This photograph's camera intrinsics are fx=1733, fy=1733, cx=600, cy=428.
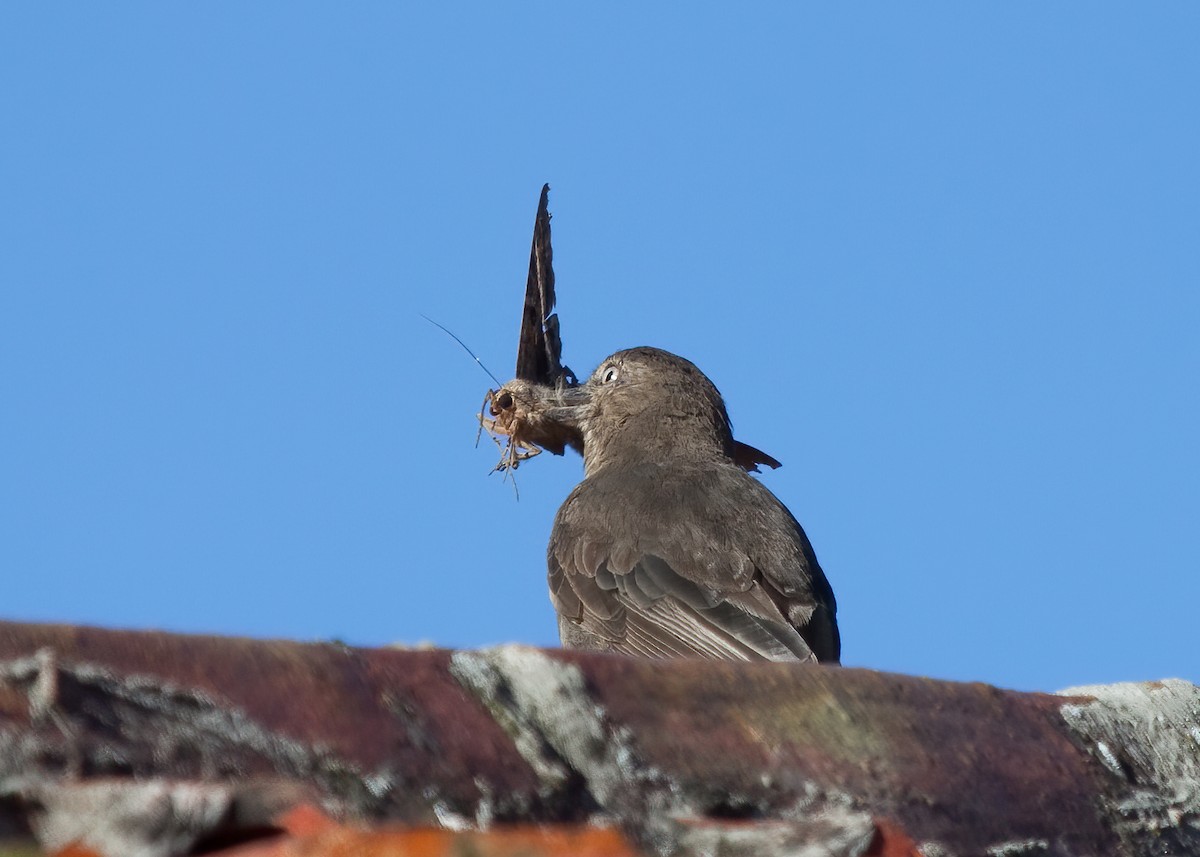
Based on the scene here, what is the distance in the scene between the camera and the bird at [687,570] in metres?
7.09

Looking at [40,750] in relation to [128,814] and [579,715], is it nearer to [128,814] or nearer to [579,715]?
[128,814]

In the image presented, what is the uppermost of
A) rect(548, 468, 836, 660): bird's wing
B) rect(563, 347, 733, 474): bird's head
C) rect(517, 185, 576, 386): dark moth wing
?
rect(517, 185, 576, 386): dark moth wing

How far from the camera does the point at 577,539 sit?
26.0 ft

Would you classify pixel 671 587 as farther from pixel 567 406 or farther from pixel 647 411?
pixel 567 406

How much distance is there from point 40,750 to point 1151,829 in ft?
7.49

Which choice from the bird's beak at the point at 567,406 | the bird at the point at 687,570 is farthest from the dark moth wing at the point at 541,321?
the bird at the point at 687,570

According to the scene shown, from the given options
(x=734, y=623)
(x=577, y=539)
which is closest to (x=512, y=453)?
(x=577, y=539)

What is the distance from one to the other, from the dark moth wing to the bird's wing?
2.27 meters

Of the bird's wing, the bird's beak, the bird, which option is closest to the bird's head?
the bird's beak

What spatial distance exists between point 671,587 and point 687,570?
0.12 meters

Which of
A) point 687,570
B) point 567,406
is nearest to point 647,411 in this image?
point 567,406

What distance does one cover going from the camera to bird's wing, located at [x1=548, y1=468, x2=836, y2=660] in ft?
23.0

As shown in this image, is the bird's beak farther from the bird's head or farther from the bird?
the bird

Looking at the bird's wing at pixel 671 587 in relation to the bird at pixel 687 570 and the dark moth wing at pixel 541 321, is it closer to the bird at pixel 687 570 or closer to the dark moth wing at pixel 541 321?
the bird at pixel 687 570
